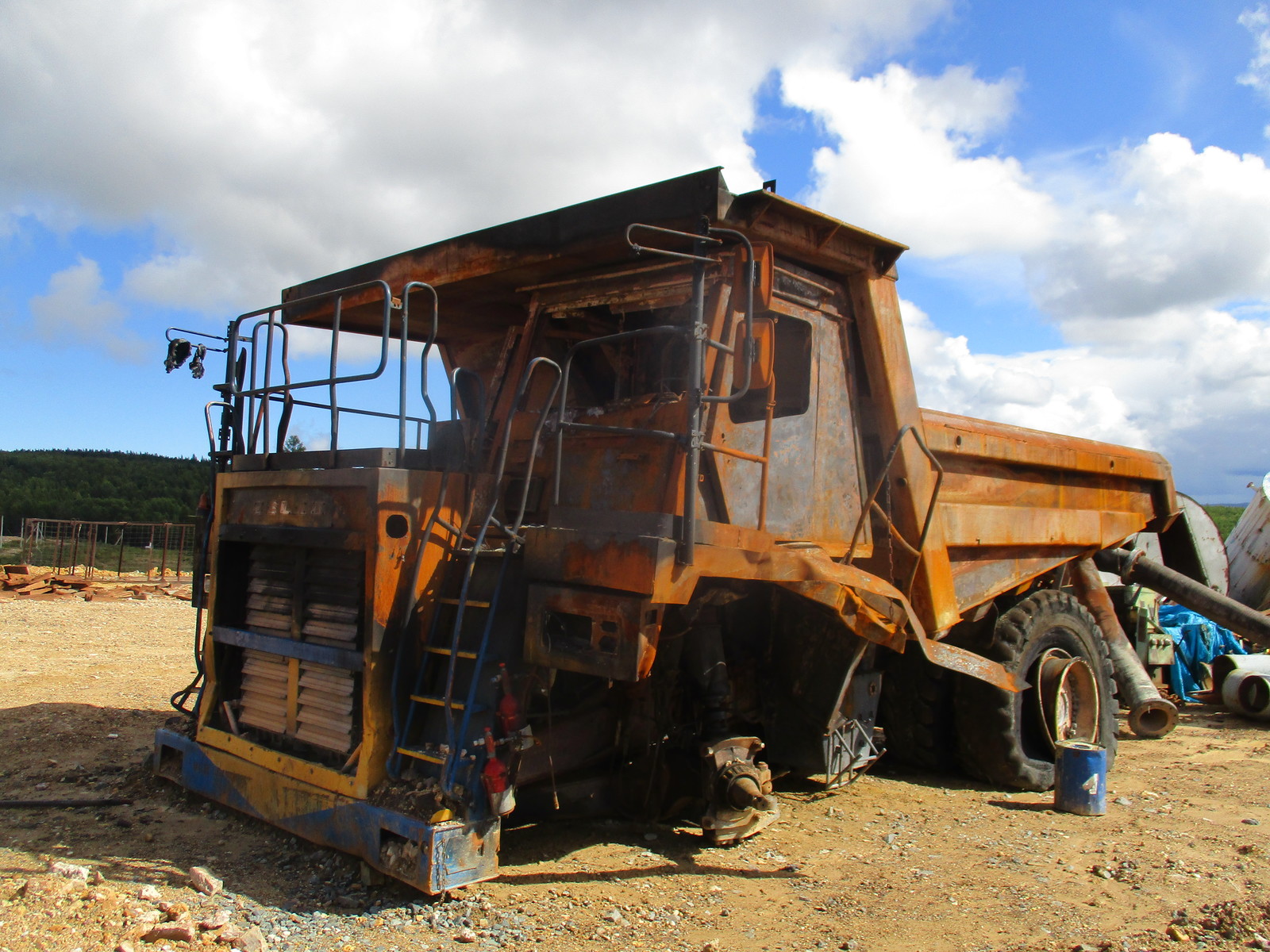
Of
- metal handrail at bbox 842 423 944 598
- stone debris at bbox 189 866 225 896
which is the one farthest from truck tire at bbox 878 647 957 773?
stone debris at bbox 189 866 225 896

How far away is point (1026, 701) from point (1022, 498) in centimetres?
133

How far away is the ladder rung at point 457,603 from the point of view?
3.93 metres

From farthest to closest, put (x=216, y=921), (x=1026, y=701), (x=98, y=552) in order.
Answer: (x=98, y=552), (x=1026, y=701), (x=216, y=921)

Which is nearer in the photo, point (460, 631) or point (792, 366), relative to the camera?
point (460, 631)

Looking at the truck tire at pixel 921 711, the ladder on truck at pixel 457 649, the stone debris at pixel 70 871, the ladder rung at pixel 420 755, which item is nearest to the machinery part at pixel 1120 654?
the truck tire at pixel 921 711

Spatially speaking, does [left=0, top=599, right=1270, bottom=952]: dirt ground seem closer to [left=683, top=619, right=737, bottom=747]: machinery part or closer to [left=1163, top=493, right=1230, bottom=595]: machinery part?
[left=683, top=619, right=737, bottom=747]: machinery part

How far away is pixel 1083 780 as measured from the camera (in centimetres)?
543

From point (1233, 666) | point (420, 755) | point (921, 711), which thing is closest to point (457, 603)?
point (420, 755)

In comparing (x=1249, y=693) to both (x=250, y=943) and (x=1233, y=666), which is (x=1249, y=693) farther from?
(x=250, y=943)

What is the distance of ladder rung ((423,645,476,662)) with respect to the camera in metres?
3.80

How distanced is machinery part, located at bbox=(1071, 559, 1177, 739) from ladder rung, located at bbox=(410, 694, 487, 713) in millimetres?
5359

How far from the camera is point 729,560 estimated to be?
388 cm

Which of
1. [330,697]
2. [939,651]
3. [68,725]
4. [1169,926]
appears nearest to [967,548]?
[939,651]

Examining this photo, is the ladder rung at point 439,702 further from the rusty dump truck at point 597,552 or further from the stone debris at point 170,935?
the stone debris at point 170,935
